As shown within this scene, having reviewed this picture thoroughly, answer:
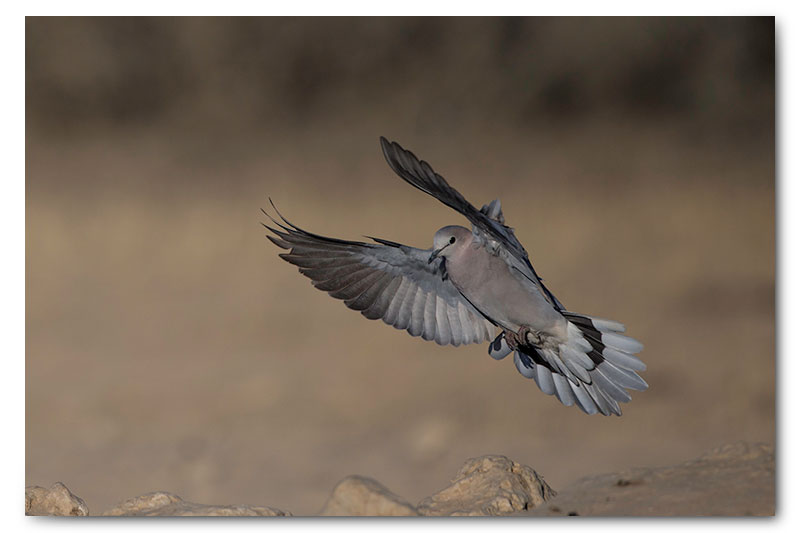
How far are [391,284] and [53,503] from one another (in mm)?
1600

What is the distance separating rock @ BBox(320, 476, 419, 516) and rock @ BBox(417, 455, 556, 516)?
0.35 feet

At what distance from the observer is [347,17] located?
4.07m

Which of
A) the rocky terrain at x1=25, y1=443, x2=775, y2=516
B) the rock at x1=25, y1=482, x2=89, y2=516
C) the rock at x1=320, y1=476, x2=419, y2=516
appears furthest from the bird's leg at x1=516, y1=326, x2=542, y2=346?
the rock at x1=25, y1=482, x2=89, y2=516

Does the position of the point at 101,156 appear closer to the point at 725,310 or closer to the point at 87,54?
the point at 87,54

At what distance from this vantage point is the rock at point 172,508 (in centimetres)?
371

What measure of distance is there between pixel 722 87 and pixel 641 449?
59.3 inches

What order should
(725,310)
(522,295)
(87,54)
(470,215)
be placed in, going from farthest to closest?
(87,54)
(725,310)
(522,295)
(470,215)

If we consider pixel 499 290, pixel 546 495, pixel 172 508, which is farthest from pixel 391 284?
pixel 172 508

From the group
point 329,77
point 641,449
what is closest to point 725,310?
point 641,449

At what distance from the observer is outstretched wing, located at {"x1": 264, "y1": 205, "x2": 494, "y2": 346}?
374 centimetres

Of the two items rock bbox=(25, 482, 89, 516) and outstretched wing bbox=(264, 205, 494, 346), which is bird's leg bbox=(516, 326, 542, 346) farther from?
rock bbox=(25, 482, 89, 516)

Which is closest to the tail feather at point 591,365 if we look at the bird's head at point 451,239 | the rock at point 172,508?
the bird's head at point 451,239

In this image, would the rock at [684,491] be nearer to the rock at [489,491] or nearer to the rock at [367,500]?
the rock at [489,491]

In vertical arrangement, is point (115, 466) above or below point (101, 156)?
below
